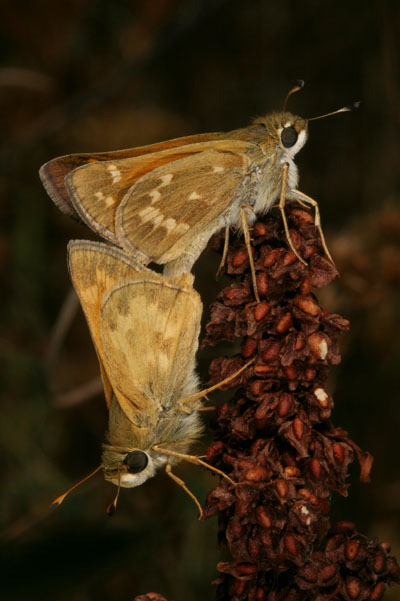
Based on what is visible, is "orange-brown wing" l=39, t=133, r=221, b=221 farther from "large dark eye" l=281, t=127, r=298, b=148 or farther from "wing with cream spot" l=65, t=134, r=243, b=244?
"large dark eye" l=281, t=127, r=298, b=148

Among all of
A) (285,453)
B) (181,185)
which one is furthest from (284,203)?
(285,453)

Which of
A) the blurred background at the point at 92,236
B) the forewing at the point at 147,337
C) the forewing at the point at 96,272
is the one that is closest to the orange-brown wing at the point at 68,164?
the forewing at the point at 96,272

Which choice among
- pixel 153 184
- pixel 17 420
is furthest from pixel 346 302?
pixel 17 420

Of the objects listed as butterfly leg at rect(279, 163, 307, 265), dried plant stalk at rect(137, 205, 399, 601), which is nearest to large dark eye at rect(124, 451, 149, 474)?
dried plant stalk at rect(137, 205, 399, 601)

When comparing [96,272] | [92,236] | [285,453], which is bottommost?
[285,453]

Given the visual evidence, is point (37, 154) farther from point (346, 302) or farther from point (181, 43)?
point (346, 302)

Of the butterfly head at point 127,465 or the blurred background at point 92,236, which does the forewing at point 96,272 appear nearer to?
the butterfly head at point 127,465

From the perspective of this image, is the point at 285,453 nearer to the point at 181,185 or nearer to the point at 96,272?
the point at 96,272
